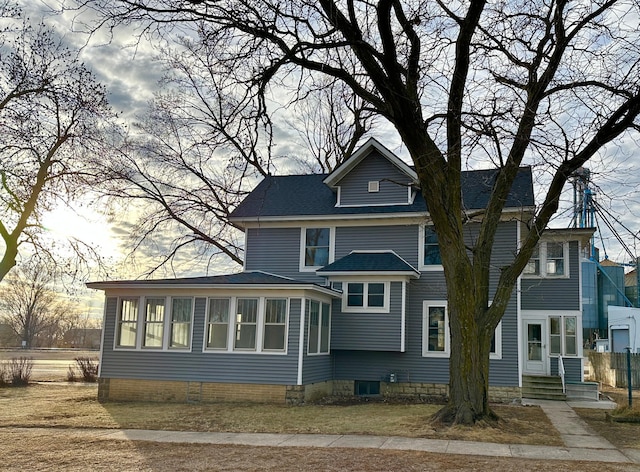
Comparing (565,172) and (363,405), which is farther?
(363,405)

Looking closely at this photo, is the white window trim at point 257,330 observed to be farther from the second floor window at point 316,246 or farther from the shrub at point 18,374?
the shrub at point 18,374

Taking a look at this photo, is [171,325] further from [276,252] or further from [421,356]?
[421,356]

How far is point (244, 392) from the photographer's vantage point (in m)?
16.6

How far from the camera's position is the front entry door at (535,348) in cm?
1977

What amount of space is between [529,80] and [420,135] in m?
2.40

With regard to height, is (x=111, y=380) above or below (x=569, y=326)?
below

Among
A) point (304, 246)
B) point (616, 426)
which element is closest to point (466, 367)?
point (616, 426)

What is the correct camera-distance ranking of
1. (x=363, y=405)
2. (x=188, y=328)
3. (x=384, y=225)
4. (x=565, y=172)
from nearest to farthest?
(x=565, y=172)
(x=363, y=405)
(x=188, y=328)
(x=384, y=225)

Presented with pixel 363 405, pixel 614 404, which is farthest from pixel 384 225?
pixel 614 404

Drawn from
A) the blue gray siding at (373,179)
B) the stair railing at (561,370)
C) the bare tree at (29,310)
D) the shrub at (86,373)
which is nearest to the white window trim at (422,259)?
the blue gray siding at (373,179)

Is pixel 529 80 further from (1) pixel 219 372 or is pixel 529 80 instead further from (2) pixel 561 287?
(1) pixel 219 372

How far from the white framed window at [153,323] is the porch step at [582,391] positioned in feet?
40.3

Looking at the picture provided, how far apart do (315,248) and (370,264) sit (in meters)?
2.30

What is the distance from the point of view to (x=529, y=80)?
1234cm
